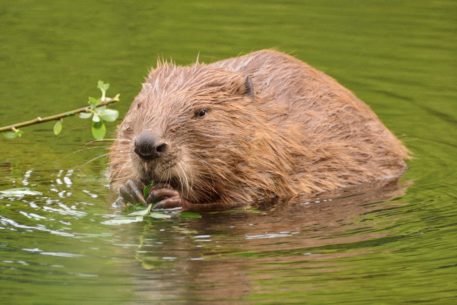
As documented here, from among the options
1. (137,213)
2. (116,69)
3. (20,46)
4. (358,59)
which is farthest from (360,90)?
(137,213)

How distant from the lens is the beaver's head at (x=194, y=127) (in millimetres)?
6796

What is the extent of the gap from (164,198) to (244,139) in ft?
Result: 1.78

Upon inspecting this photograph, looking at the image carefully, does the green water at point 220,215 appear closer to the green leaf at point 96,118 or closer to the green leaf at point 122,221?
the green leaf at point 122,221

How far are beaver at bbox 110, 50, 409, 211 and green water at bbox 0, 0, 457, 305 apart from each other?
0.61ft

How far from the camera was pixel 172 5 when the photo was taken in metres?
12.1

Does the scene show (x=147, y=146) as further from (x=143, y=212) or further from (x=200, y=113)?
(x=200, y=113)

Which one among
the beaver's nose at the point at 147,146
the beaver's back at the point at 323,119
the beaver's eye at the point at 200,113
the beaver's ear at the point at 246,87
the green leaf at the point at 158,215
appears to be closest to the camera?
the beaver's nose at the point at 147,146

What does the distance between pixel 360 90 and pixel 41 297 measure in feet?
15.4

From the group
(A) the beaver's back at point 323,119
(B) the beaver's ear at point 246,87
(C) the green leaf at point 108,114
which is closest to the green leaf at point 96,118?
(C) the green leaf at point 108,114

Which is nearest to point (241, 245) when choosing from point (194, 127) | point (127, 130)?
point (194, 127)

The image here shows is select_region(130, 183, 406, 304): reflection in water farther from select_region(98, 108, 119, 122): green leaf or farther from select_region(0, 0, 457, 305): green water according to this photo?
select_region(98, 108, 119, 122): green leaf

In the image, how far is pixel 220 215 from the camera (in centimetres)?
711

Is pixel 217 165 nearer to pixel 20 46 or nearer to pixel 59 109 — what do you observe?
pixel 59 109

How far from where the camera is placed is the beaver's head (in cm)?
680
